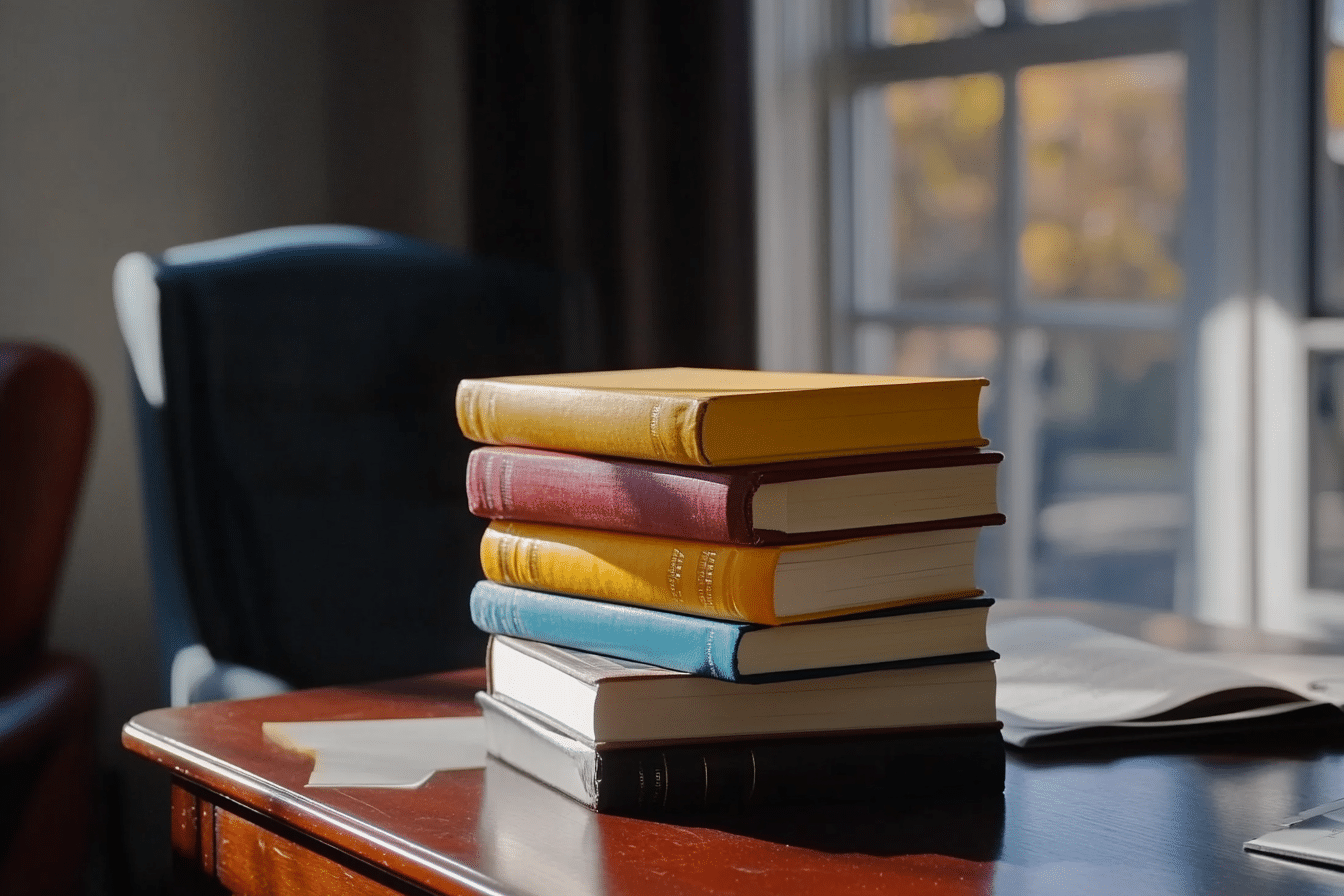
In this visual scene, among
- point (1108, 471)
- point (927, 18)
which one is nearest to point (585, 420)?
point (1108, 471)

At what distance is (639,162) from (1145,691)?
159 cm

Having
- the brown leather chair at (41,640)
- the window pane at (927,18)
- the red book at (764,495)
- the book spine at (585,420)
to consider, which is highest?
the window pane at (927,18)

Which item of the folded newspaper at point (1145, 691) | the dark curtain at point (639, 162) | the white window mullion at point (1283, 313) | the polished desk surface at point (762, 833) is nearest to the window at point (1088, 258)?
the white window mullion at point (1283, 313)

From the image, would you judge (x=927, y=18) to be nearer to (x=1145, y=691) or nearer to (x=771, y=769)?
(x=1145, y=691)

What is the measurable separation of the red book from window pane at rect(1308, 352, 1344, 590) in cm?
122

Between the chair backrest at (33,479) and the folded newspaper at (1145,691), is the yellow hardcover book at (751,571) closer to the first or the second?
the folded newspaper at (1145,691)

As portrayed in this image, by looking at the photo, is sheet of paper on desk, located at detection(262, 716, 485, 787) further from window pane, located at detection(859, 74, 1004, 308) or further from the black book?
window pane, located at detection(859, 74, 1004, 308)

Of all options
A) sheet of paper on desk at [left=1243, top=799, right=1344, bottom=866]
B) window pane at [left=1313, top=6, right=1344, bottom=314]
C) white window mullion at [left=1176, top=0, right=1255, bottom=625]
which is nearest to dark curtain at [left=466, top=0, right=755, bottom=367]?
white window mullion at [left=1176, top=0, right=1255, bottom=625]

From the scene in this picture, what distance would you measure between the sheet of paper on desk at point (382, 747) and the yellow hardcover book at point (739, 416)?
19 centimetres

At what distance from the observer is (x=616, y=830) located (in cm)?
74

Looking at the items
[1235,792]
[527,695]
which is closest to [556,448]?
[527,695]

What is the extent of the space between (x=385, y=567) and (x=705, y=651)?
1.07 meters

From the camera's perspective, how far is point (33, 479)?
1.88 metres

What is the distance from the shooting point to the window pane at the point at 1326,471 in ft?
6.08
